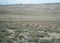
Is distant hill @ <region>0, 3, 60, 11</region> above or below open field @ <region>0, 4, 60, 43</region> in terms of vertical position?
above

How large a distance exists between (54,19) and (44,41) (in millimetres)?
810

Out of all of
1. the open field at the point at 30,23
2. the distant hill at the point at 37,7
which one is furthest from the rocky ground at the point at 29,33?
the distant hill at the point at 37,7

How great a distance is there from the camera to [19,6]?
3371 millimetres

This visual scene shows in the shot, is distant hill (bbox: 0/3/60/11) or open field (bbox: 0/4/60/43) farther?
distant hill (bbox: 0/3/60/11)

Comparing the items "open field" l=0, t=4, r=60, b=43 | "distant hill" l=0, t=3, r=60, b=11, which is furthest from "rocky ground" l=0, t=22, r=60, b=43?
"distant hill" l=0, t=3, r=60, b=11

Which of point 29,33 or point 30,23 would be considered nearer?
point 29,33

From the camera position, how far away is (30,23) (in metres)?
2.48

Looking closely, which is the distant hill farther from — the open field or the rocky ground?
the rocky ground

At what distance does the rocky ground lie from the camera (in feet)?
6.32

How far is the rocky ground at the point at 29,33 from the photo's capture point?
193cm

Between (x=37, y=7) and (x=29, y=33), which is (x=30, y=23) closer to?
(x=29, y=33)

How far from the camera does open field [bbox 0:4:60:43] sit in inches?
77.7

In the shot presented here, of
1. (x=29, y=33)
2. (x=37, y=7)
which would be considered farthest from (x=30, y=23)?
(x=37, y=7)

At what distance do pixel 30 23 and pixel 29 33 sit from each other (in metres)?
0.40
